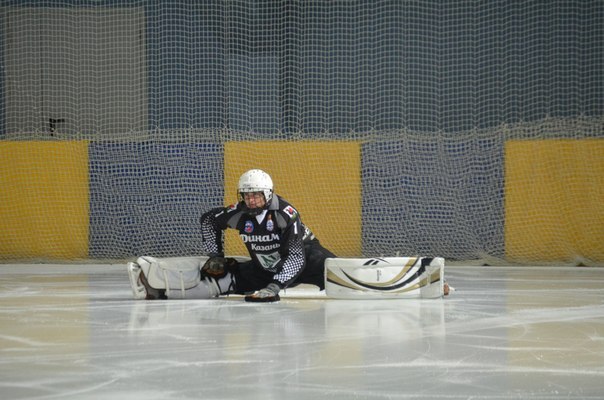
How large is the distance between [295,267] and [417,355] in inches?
113

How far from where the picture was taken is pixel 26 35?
16.8 m

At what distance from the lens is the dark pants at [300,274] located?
7.70 metres

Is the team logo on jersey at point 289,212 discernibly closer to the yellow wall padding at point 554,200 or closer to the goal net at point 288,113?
the goal net at point 288,113

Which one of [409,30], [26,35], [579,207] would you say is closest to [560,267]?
[579,207]

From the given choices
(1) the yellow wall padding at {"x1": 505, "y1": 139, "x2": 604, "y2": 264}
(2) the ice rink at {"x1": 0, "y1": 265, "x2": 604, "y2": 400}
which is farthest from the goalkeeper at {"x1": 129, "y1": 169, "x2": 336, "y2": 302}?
(1) the yellow wall padding at {"x1": 505, "y1": 139, "x2": 604, "y2": 264}

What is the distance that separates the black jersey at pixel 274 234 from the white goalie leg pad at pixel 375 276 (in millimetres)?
321

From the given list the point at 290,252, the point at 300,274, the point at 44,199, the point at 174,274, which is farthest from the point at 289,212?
the point at 44,199

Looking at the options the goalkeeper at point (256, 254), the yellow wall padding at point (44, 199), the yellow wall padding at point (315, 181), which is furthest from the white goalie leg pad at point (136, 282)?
the yellow wall padding at point (44, 199)

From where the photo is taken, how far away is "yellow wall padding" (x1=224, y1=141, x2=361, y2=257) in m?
13.6

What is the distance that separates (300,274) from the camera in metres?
7.75

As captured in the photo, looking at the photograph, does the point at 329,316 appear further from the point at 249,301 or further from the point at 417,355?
the point at 417,355

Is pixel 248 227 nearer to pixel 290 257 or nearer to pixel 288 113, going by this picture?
pixel 290 257

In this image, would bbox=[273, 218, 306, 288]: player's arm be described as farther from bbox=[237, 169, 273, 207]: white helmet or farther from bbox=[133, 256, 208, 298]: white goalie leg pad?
bbox=[133, 256, 208, 298]: white goalie leg pad

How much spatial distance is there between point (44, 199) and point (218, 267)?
6970mm
